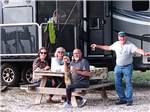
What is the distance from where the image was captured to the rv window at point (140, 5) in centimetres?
1145

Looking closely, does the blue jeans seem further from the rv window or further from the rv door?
the rv window

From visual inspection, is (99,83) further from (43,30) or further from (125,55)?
(43,30)

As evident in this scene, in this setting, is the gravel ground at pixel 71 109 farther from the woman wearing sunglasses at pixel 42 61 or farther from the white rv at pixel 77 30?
the white rv at pixel 77 30

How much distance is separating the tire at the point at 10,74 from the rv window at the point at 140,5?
11.4ft

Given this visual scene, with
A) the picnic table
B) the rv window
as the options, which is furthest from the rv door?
the picnic table

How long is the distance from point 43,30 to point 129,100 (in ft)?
10.4

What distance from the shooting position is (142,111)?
855 centimetres

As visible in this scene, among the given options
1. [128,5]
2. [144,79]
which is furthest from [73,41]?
[144,79]

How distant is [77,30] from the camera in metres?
11.3

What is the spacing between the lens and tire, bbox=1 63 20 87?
12.3 m

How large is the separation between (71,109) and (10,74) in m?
3.94

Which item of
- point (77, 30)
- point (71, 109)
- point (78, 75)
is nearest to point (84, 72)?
point (78, 75)

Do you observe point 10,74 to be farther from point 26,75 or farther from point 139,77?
point 139,77

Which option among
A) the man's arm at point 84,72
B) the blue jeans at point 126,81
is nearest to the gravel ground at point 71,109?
the blue jeans at point 126,81
